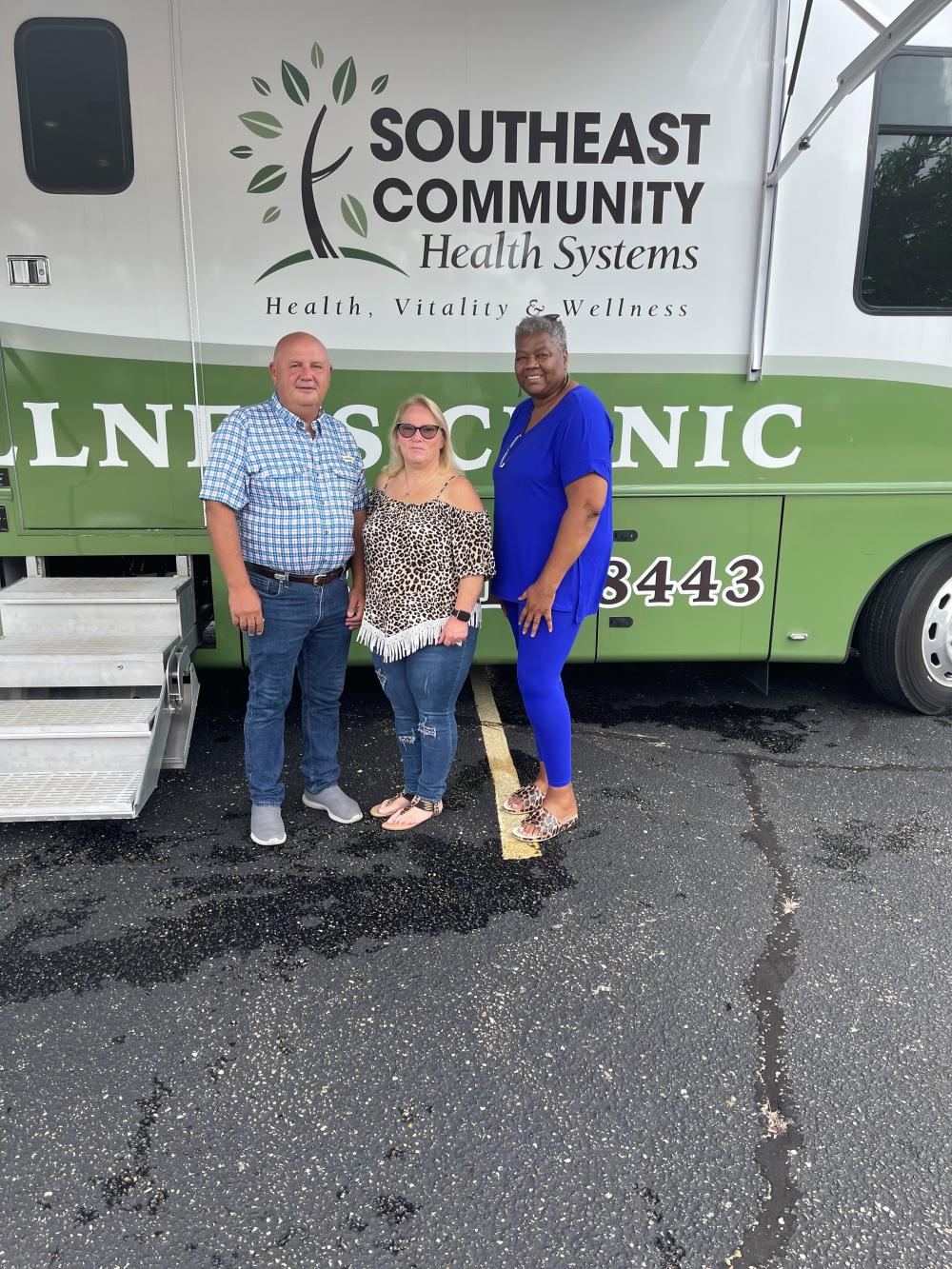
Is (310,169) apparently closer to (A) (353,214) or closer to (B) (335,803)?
(A) (353,214)

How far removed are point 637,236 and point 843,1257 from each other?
3.50 meters

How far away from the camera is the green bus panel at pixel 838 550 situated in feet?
13.3

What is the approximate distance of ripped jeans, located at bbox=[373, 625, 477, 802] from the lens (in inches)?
123

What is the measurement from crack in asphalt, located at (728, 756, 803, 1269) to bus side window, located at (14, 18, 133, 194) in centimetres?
365

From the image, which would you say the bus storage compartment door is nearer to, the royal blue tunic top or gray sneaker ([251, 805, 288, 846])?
the royal blue tunic top

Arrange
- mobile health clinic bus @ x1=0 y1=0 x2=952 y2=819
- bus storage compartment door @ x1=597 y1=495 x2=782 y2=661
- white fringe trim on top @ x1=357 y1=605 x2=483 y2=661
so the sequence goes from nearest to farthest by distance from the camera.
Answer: white fringe trim on top @ x1=357 y1=605 x2=483 y2=661, mobile health clinic bus @ x1=0 y1=0 x2=952 y2=819, bus storage compartment door @ x1=597 y1=495 x2=782 y2=661

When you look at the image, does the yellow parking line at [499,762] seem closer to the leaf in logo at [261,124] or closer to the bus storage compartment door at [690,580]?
the bus storage compartment door at [690,580]

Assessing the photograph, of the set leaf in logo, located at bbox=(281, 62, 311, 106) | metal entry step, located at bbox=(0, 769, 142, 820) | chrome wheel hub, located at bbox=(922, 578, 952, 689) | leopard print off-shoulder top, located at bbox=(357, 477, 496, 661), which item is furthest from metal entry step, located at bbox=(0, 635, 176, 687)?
chrome wheel hub, located at bbox=(922, 578, 952, 689)

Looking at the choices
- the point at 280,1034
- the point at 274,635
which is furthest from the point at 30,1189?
the point at 274,635

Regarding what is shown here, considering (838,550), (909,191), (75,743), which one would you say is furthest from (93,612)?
(909,191)

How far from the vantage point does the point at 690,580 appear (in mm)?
4094

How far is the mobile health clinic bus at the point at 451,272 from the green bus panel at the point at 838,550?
0.02 metres

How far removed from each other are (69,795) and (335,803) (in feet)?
3.10

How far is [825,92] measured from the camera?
3.67 m
